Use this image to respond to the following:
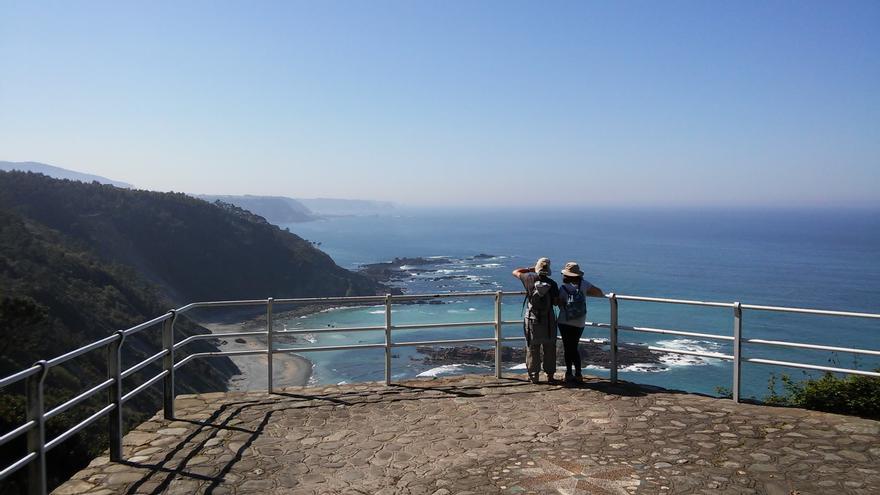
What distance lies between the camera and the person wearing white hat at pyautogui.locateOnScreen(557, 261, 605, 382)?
7301mm

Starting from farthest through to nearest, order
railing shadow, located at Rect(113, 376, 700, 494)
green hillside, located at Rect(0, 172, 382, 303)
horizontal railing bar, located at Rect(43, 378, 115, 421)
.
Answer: green hillside, located at Rect(0, 172, 382, 303) < railing shadow, located at Rect(113, 376, 700, 494) < horizontal railing bar, located at Rect(43, 378, 115, 421)

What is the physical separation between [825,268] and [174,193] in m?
91.7

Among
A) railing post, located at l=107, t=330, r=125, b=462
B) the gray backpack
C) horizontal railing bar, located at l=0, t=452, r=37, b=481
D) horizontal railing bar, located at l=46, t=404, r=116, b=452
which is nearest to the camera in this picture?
horizontal railing bar, located at l=0, t=452, r=37, b=481

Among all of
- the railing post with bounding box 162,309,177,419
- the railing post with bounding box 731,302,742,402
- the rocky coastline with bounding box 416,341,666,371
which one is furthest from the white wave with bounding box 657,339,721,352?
the railing post with bounding box 162,309,177,419

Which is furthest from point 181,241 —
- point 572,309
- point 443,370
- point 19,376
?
point 19,376

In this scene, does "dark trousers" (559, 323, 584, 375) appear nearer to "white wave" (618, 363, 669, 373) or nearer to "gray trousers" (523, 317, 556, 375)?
"gray trousers" (523, 317, 556, 375)

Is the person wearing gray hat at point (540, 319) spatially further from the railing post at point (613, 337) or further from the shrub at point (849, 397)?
the shrub at point (849, 397)

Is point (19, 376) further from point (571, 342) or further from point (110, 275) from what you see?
point (110, 275)

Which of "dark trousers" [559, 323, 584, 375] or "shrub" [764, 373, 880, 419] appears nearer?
"shrub" [764, 373, 880, 419]

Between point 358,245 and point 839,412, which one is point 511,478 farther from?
point 358,245

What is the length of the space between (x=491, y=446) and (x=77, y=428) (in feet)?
10.6

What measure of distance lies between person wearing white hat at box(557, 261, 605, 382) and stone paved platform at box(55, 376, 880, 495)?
0.53 m

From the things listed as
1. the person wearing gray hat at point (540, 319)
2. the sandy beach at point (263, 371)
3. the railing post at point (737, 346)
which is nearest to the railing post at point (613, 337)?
the person wearing gray hat at point (540, 319)

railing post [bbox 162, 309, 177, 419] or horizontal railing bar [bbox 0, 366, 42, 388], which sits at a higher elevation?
horizontal railing bar [bbox 0, 366, 42, 388]
